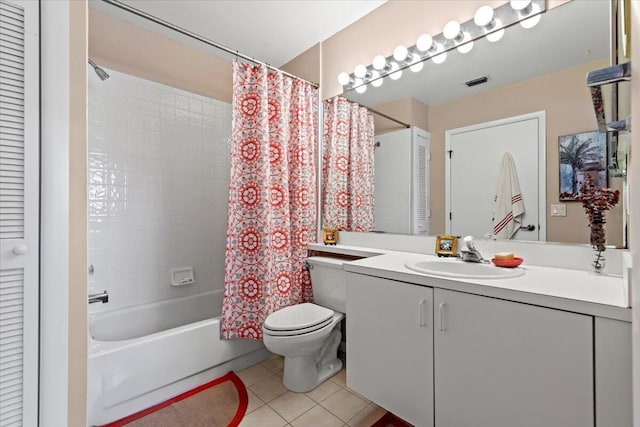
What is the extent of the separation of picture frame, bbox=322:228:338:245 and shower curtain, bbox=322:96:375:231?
0.28 feet

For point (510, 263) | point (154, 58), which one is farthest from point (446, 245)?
point (154, 58)

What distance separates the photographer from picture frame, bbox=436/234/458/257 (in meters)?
1.61

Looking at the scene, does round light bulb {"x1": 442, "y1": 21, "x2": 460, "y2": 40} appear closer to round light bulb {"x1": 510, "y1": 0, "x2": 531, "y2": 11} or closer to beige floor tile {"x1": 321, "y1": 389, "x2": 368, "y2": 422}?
round light bulb {"x1": 510, "y1": 0, "x2": 531, "y2": 11}

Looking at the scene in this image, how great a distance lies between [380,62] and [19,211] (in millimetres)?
2111

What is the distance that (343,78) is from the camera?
230 centimetres

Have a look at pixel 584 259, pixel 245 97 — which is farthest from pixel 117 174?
pixel 584 259

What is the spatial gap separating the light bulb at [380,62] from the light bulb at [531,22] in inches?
32.3

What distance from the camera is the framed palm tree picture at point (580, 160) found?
1.23 m

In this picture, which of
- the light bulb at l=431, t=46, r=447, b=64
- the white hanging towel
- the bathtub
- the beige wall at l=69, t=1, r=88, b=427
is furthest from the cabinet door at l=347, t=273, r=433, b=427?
the light bulb at l=431, t=46, r=447, b=64

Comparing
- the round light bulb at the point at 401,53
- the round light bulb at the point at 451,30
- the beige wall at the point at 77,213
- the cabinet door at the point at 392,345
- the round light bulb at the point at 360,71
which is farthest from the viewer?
the round light bulb at the point at 360,71

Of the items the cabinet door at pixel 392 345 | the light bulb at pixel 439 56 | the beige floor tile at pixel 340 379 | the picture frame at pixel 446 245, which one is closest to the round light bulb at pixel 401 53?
the light bulb at pixel 439 56

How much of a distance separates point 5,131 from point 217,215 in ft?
5.69

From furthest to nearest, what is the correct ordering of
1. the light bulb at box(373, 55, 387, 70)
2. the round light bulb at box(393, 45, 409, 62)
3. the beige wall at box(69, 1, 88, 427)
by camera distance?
the light bulb at box(373, 55, 387, 70), the round light bulb at box(393, 45, 409, 62), the beige wall at box(69, 1, 88, 427)

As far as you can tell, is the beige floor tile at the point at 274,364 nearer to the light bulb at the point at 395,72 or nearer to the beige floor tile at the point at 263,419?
the beige floor tile at the point at 263,419
